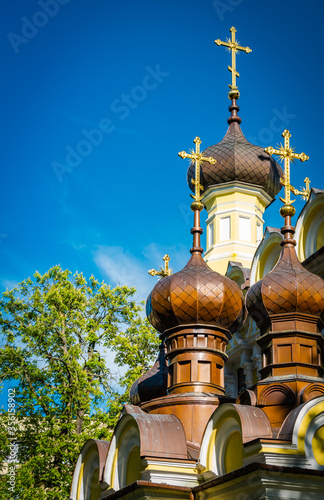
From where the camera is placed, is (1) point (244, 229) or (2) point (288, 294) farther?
(1) point (244, 229)

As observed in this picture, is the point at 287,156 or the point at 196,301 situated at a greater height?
the point at 287,156

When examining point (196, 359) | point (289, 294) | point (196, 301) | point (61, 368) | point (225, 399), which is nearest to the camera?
point (289, 294)

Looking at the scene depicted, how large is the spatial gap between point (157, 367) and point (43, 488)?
5277mm

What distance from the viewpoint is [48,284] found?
2275 cm

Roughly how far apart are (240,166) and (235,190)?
2.30ft

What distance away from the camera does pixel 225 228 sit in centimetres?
2303

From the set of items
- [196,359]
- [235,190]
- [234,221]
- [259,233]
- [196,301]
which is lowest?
[196,359]

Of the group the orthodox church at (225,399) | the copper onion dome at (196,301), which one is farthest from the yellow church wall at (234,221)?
the copper onion dome at (196,301)

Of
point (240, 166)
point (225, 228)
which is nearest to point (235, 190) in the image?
point (240, 166)

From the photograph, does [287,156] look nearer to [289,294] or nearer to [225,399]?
[289,294]

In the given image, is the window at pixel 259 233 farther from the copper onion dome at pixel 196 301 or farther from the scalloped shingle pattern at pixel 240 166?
the copper onion dome at pixel 196 301

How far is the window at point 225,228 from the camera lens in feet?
75.4

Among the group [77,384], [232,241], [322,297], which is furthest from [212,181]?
[322,297]

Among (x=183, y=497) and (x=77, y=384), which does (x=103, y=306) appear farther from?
(x=183, y=497)
